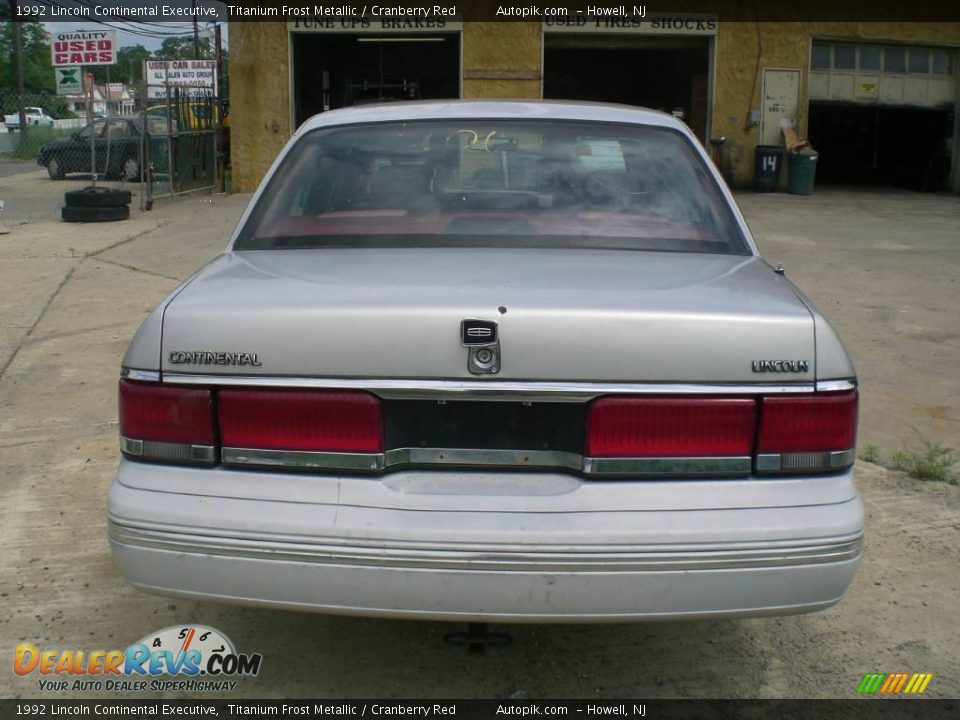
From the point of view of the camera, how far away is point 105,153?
75.0 feet

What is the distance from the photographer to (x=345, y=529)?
2.47 m

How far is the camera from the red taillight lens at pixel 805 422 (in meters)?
2.56

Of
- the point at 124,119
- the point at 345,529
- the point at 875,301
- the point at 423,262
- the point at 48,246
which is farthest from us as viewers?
the point at 124,119

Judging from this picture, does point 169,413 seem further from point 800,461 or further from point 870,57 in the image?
point 870,57

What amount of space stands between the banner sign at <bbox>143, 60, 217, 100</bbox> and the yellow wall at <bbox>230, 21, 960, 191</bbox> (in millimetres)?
972

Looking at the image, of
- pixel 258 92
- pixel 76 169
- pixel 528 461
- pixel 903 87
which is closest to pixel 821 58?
pixel 903 87

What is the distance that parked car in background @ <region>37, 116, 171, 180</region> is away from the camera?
22.7m

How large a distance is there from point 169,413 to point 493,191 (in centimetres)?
150

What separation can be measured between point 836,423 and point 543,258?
3.14 ft

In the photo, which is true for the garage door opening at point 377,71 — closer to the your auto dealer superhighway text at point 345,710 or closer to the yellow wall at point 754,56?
the yellow wall at point 754,56

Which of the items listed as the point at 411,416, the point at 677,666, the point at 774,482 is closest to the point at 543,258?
the point at 411,416

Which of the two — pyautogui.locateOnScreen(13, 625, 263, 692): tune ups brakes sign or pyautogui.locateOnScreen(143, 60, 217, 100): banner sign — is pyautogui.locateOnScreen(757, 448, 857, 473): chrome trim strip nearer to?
pyautogui.locateOnScreen(13, 625, 263, 692): tune ups brakes sign

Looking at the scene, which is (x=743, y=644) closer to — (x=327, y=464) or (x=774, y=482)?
(x=774, y=482)

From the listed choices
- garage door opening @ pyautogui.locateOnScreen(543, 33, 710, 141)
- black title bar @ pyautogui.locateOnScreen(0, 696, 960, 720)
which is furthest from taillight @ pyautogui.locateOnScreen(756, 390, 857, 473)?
garage door opening @ pyautogui.locateOnScreen(543, 33, 710, 141)
